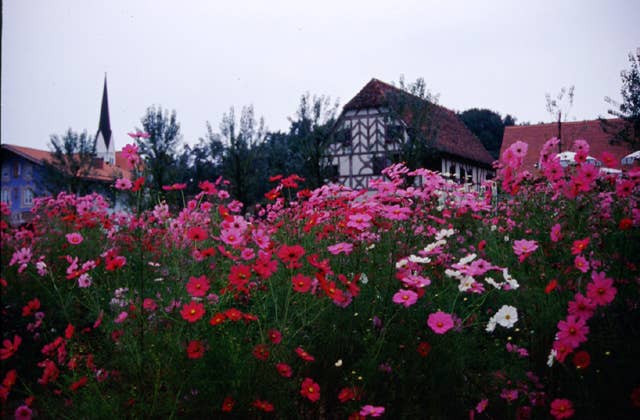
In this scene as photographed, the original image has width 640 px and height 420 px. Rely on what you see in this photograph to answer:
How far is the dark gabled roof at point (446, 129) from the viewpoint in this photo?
755 inches

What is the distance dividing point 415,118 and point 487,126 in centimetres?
3519

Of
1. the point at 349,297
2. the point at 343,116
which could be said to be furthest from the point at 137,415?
the point at 343,116

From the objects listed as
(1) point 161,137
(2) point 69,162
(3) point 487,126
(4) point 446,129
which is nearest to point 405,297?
(1) point 161,137

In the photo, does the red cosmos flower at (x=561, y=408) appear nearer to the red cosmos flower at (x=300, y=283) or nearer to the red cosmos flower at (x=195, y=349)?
the red cosmos flower at (x=300, y=283)

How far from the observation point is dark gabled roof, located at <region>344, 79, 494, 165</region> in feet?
62.9

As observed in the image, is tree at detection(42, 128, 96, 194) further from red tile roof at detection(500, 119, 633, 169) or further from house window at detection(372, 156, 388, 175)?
red tile roof at detection(500, 119, 633, 169)

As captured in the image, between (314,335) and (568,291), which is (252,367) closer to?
(314,335)

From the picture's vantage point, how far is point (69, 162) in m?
18.4

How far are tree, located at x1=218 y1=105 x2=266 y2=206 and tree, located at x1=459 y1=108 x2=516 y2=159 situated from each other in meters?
33.5

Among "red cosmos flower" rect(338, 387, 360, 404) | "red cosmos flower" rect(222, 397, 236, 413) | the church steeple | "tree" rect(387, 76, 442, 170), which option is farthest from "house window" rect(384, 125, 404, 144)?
A: the church steeple

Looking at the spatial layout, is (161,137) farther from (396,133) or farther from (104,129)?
(104,129)

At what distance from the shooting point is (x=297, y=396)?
7.14 ft

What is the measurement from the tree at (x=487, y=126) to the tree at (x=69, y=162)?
32.4 m

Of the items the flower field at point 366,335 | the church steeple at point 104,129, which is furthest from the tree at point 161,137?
the church steeple at point 104,129
